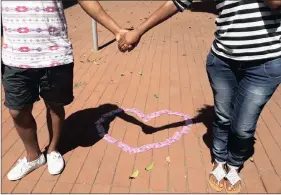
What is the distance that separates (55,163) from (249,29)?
7.47 ft

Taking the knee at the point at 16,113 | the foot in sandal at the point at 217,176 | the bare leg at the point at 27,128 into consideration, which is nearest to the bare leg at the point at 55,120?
the bare leg at the point at 27,128

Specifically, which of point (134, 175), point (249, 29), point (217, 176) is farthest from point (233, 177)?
point (249, 29)

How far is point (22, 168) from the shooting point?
321cm

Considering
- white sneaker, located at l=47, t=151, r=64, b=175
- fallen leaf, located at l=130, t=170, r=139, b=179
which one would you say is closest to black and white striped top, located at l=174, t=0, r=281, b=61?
fallen leaf, located at l=130, t=170, r=139, b=179

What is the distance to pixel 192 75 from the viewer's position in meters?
5.89

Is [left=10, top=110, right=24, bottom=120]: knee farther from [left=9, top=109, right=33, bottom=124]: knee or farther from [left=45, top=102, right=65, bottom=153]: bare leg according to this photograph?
[left=45, top=102, right=65, bottom=153]: bare leg

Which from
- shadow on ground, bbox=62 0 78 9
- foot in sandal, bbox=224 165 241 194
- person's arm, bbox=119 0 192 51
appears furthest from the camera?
shadow on ground, bbox=62 0 78 9

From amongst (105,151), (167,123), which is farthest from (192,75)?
(105,151)

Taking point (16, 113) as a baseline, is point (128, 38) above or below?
above

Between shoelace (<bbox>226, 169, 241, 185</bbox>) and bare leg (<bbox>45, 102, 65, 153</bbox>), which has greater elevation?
bare leg (<bbox>45, 102, 65, 153</bbox>)

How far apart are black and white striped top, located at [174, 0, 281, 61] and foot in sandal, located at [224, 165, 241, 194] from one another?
1.22m

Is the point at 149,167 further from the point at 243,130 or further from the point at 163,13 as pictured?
the point at 163,13

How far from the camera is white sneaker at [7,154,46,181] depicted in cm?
317

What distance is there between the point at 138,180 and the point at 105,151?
2.07 feet
